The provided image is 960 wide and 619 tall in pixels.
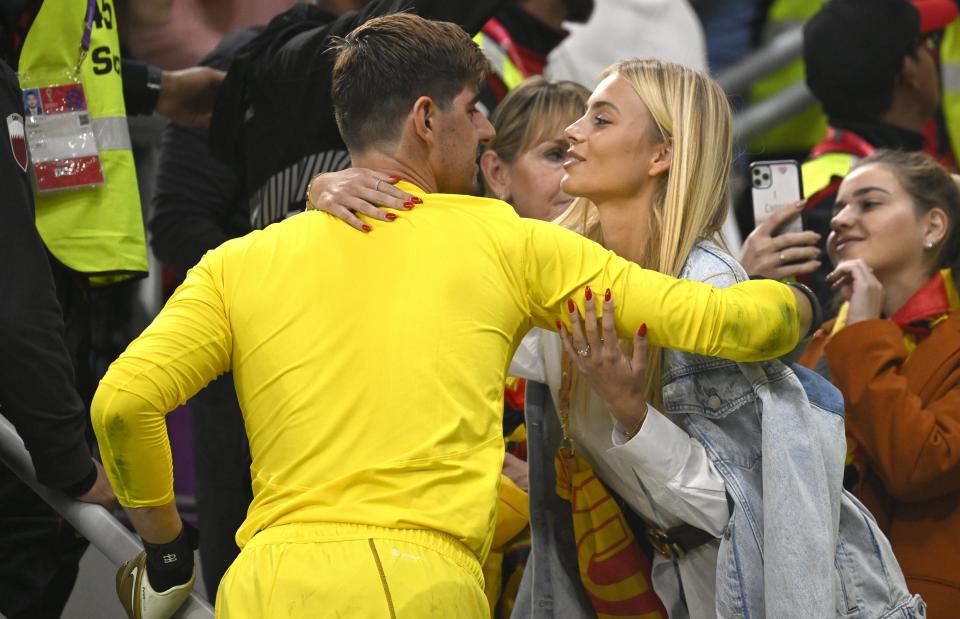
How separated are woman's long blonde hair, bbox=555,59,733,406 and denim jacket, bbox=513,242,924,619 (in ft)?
0.15

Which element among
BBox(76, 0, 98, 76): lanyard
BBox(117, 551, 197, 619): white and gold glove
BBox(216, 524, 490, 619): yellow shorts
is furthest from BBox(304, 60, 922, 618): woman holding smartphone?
BBox(76, 0, 98, 76): lanyard

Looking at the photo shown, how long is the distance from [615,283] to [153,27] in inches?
121

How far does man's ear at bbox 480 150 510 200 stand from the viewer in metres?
3.34

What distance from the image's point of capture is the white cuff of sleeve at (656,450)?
2305mm

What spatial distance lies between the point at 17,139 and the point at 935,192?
7.09 ft

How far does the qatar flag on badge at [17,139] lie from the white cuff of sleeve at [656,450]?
130cm

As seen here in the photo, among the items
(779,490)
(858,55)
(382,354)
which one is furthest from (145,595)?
(858,55)

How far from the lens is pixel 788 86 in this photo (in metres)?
5.64

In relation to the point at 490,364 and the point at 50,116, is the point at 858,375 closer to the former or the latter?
the point at 490,364

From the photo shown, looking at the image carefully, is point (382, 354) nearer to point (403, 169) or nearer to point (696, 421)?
point (403, 169)

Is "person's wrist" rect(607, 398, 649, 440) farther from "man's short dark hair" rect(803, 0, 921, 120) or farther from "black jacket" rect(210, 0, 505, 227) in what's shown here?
"man's short dark hair" rect(803, 0, 921, 120)

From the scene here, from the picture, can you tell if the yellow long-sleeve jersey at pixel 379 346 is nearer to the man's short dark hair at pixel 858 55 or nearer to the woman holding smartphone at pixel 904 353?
the woman holding smartphone at pixel 904 353

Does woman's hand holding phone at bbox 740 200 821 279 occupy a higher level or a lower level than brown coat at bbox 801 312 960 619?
higher

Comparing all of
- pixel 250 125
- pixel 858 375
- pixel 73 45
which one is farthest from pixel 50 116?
pixel 858 375
